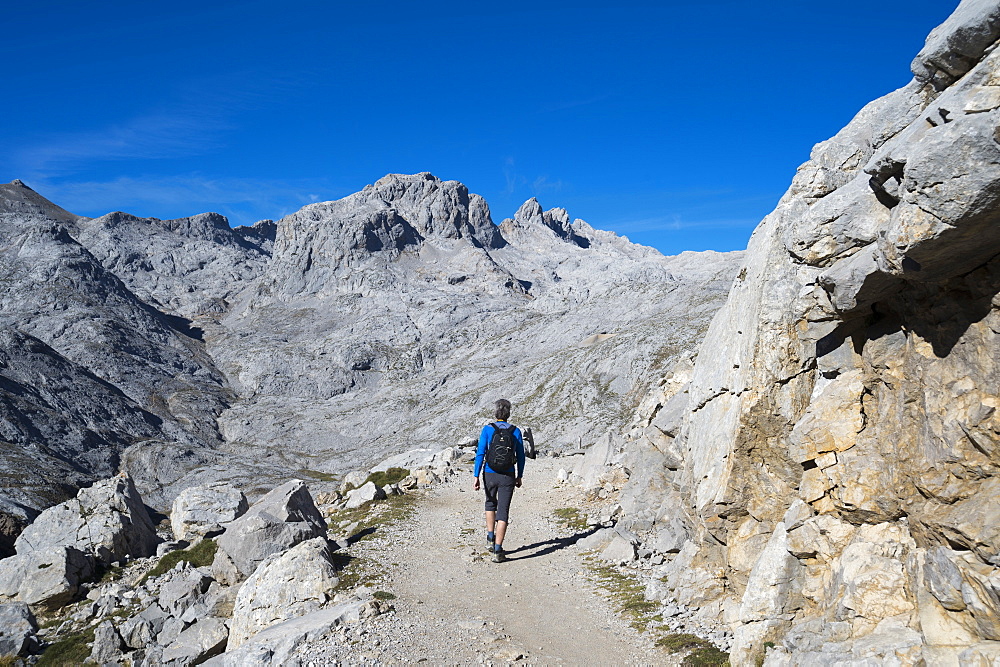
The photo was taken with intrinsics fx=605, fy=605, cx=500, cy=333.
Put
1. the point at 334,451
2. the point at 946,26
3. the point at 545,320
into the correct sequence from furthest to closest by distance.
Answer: the point at 545,320 → the point at 334,451 → the point at 946,26

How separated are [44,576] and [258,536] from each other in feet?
32.9

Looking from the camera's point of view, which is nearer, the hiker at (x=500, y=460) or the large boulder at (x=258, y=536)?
the hiker at (x=500, y=460)

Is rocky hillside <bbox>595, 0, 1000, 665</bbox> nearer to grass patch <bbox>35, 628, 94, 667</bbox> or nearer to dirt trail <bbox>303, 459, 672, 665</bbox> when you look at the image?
dirt trail <bbox>303, 459, 672, 665</bbox>

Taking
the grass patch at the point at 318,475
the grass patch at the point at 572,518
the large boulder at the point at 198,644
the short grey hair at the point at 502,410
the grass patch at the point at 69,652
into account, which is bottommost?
the grass patch at the point at 318,475

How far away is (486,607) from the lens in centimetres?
1281

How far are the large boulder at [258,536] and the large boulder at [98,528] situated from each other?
Answer: 376 inches

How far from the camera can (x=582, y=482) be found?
27.7 m

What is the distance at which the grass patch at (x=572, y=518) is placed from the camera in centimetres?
2019

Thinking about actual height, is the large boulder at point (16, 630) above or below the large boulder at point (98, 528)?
below

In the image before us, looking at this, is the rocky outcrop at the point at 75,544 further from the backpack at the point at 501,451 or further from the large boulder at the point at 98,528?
the backpack at the point at 501,451

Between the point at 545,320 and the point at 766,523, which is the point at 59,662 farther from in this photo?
the point at 545,320

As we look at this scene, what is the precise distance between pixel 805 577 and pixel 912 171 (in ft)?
20.0

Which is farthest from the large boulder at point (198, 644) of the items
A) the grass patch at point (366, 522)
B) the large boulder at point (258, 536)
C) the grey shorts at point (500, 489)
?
the grey shorts at point (500, 489)

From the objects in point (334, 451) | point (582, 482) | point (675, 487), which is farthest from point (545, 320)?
point (675, 487)
